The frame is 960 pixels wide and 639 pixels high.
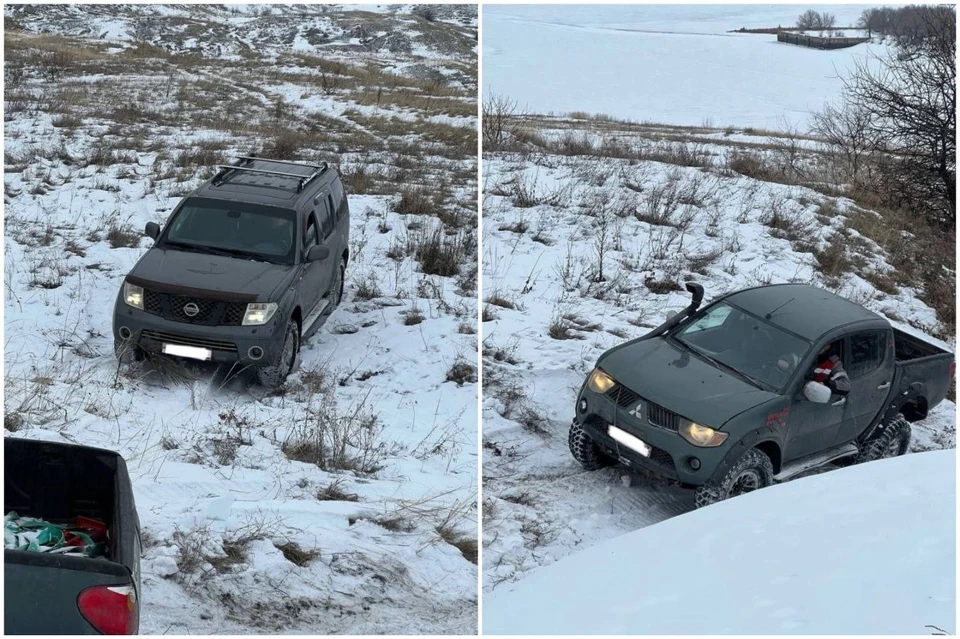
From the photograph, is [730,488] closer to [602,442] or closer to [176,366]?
[602,442]

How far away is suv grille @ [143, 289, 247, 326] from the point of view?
794cm

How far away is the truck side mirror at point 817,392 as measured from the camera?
6.81 m

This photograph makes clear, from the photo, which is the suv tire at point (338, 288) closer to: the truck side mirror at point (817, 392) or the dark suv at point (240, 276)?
the dark suv at point (240, 276)

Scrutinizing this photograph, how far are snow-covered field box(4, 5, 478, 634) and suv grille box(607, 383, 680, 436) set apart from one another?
1227mm

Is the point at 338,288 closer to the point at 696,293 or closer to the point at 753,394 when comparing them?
the point at 696,293

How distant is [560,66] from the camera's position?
956 centimetres

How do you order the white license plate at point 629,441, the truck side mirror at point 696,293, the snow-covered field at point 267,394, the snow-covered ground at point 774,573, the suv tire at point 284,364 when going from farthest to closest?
the suv tire at point 284,364 → the truck side mirror at point 696,293 → the white license plate at point 629,441 → the snow-covered field at point 267,394 → the snow-covered ground at point 774,573

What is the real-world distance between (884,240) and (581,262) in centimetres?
602

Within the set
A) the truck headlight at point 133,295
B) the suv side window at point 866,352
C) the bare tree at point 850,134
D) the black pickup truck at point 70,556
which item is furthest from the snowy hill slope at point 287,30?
the black pickup truck at point 70,556

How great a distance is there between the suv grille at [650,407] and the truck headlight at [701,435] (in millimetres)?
68

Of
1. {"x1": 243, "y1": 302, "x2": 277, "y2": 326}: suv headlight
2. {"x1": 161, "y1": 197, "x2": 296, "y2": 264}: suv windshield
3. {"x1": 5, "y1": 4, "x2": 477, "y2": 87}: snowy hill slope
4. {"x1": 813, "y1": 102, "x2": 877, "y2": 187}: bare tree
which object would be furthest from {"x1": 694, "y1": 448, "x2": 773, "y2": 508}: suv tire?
{"x1": 5, "y1": 4, "x2": 477, "y2": 87}: snowy hill slope

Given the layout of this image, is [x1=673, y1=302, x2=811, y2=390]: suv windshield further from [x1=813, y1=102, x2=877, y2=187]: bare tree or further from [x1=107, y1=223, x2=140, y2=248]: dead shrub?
[x1=813, y1=102, x2=877, y2=187]: bare tree

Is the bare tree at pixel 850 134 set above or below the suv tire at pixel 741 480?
above

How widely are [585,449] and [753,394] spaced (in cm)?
133
